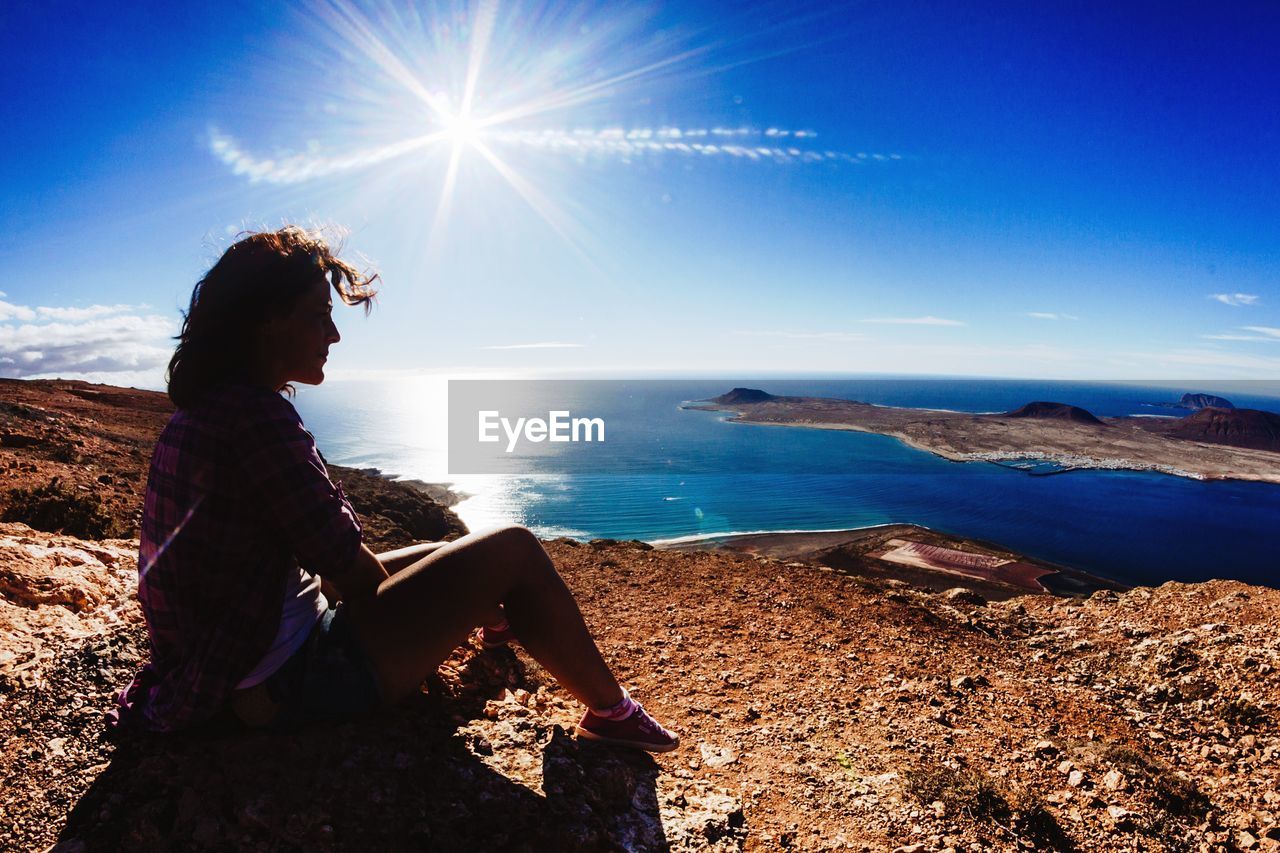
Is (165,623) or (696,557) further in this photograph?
(696,557)

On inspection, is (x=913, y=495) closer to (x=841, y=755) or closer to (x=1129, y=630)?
(x=1129, y=630)

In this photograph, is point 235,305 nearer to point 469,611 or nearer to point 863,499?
point 469,611

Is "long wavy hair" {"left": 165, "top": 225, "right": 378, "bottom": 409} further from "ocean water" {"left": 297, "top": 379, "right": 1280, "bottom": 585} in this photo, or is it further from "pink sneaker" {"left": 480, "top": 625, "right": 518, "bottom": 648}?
"ocean water" {"left": 297, "top": 379, "right": 1280, "bottom": 585}

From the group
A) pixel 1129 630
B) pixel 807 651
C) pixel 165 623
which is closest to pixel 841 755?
pixel 807 651

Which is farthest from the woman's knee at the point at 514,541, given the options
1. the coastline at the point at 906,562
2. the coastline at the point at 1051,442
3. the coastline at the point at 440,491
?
the coastline at the point at 1051,442

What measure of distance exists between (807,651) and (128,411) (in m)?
28.9

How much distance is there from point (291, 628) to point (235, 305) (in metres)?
1.11

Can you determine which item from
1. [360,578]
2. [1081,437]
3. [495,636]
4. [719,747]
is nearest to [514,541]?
[360,578]

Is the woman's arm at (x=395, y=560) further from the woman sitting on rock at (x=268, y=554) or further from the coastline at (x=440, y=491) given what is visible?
the coastline at (x=440, y=491)

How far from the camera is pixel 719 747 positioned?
385 centimetres

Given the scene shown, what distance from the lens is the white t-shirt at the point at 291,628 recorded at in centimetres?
194

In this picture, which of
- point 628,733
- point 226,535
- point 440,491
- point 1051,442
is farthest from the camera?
point 1051,442

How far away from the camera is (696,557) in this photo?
35.0 feet

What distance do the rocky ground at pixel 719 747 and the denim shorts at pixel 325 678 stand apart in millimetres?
258
